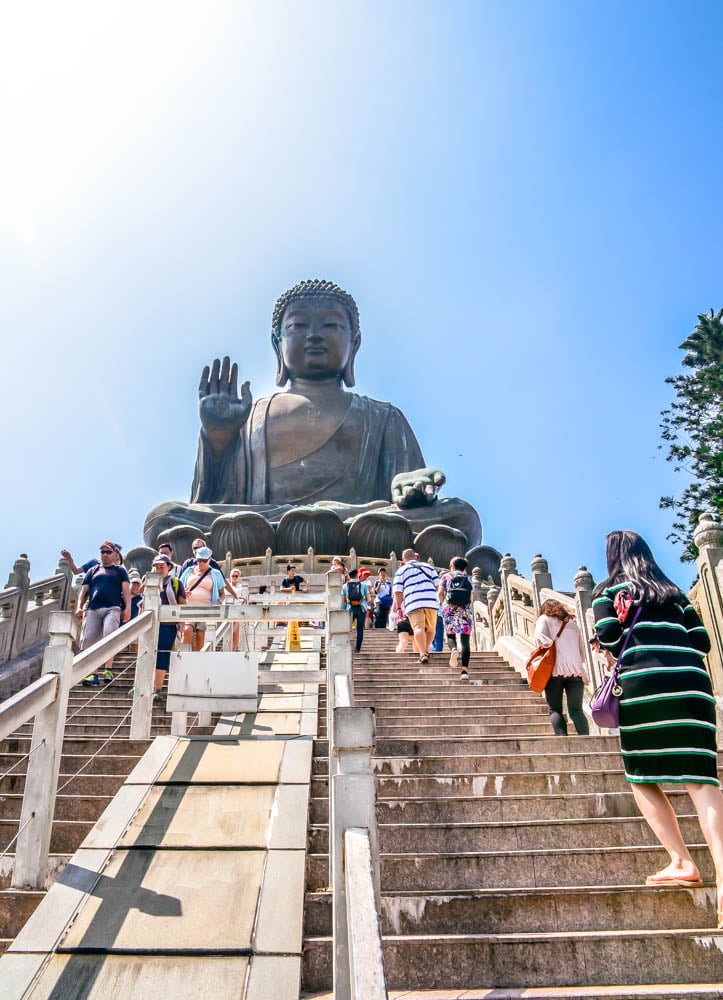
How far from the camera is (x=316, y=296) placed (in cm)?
2084

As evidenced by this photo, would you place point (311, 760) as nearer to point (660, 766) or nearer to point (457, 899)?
point (457, 899)

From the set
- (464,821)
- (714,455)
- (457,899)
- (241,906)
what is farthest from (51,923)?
(714,455)

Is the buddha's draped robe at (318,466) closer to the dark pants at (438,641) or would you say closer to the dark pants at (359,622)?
the dark pants at (438,641)

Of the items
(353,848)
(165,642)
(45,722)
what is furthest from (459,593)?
(353,848)

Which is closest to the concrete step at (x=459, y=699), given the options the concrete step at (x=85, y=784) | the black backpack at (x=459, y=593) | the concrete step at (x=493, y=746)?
the black backpack at (x=459, y=593)

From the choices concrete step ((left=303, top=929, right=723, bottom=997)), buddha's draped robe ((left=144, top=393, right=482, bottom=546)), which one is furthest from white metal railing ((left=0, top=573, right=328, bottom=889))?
buddha's draped robe ((left=144, top=393, right=482, bottom=546))

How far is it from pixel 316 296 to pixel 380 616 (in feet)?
41.1

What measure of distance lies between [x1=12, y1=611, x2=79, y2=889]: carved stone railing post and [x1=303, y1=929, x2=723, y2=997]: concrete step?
45.1 inches

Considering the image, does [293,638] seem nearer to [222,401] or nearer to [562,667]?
[562,667]

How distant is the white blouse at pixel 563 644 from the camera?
468 cm

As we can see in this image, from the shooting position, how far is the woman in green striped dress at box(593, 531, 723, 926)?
2627 millimetres

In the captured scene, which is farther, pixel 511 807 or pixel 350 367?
pixel 350 367

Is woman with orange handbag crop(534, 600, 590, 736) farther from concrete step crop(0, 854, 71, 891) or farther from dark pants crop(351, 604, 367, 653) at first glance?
dark pants crop(351, 604, 367, 653)

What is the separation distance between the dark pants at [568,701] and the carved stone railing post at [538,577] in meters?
2.49
